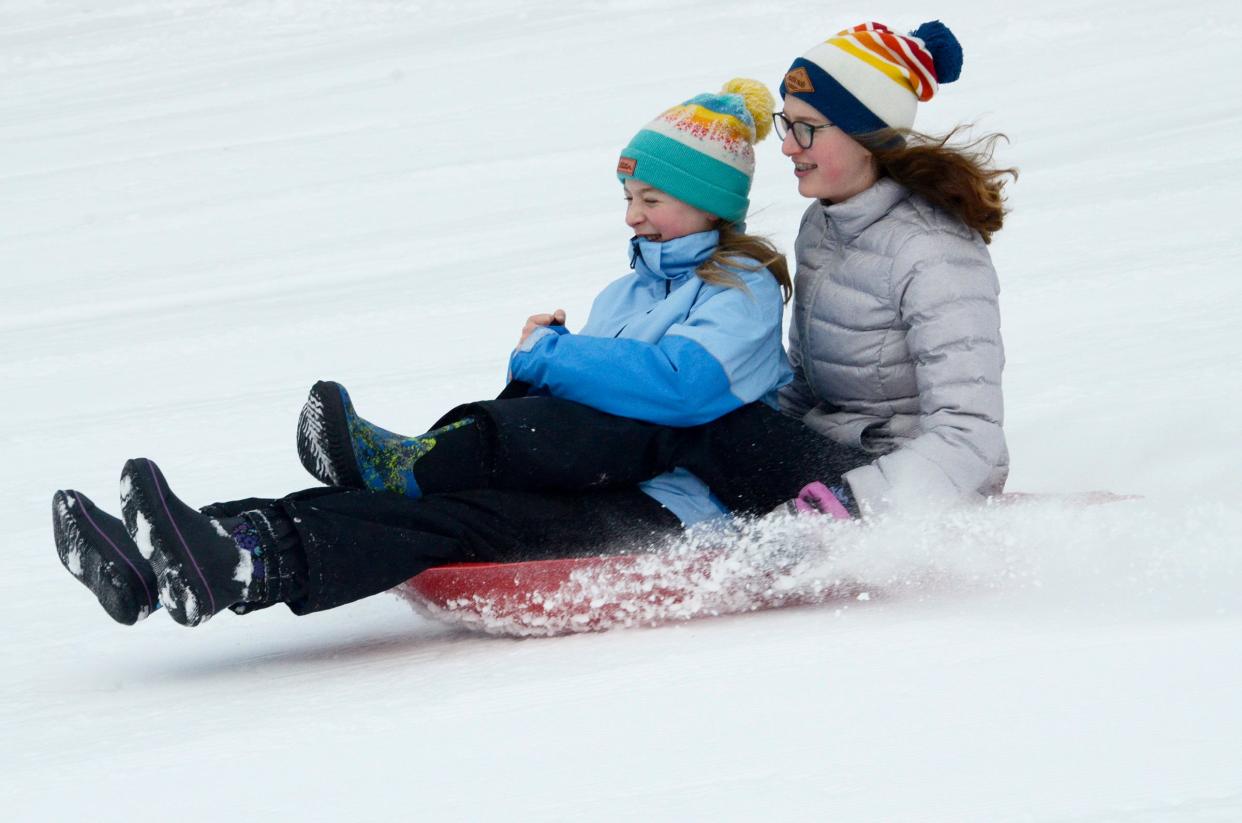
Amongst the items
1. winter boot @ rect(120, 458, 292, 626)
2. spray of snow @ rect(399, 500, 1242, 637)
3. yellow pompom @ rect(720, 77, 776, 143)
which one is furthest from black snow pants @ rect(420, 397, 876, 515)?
yellow pompom @ rect(720, 77, 776, 143)

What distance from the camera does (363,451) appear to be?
8.11 feet

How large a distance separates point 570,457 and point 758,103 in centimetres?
81

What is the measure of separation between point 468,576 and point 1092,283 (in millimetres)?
2858

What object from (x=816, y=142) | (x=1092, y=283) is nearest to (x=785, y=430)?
(x=816, y=142)

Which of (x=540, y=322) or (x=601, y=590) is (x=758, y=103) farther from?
(x=601, y=590)

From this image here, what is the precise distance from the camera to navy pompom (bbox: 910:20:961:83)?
9.00 ft

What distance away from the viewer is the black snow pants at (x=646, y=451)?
2.53 m

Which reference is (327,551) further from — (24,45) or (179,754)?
(24,45)

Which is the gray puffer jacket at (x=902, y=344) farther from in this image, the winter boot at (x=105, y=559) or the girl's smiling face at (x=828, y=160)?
the winter boot at (x=105, y=559)

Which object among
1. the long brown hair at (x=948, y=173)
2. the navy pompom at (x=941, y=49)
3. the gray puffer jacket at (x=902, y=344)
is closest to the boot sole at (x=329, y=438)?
the gray puffer jacket at (x=902, y=344)

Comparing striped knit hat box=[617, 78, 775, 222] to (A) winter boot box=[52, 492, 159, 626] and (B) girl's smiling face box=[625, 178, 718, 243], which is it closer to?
(B) girl's smiling face box=[625, 178, 718, 243]

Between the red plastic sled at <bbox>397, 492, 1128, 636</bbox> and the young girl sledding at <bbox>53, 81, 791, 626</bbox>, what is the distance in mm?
77

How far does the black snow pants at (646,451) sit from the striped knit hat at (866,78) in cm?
52

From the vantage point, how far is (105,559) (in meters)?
2.25
